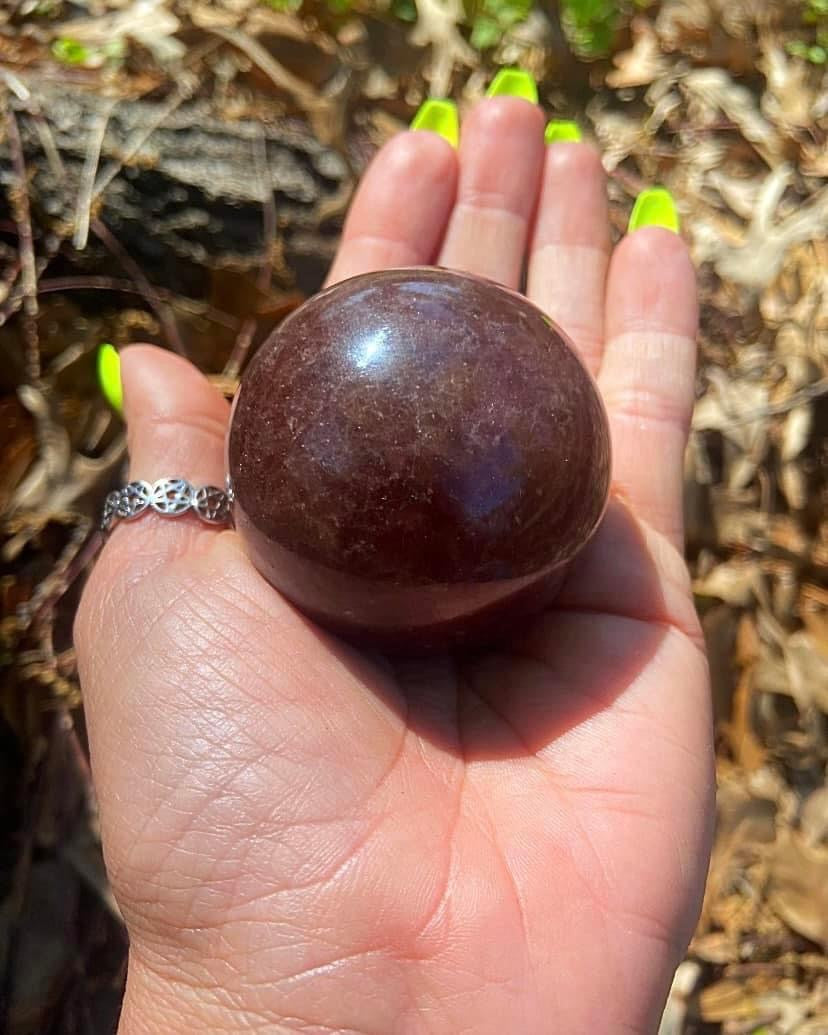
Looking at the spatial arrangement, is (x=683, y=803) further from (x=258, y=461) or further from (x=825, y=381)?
(x=825, y=381)

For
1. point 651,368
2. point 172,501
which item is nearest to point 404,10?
point 651,368

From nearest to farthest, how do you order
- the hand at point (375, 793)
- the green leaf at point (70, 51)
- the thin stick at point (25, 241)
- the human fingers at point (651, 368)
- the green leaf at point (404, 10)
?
the hand at point (375, 793) → the human fingers at point (651, 368) → the thin stick at point (25, 241) → the green leaf at point (70, 51) → the green leaf at point (404, 10)

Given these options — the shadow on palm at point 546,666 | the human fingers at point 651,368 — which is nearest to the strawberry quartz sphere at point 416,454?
the shadow on palm at point 546,666

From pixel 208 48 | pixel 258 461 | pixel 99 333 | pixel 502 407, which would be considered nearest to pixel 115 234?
pixel 99 333

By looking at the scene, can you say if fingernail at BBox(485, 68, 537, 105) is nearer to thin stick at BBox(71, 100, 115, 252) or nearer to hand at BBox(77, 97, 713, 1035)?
thin stick at BBox(71, 100, 115, 252)

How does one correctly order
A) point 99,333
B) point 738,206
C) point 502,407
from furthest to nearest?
point 738,206, point 99,333, point 502,407

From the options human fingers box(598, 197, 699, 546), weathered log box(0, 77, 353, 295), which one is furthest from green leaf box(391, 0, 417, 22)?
human fingers box(598, 197, 699, 546)

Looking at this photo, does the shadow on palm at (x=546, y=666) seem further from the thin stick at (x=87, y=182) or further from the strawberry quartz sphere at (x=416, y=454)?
the thin stick at (x=87, y=182)
